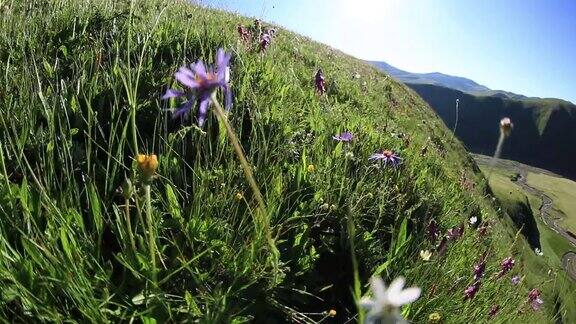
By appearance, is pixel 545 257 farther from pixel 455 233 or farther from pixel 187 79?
pixel 187 79

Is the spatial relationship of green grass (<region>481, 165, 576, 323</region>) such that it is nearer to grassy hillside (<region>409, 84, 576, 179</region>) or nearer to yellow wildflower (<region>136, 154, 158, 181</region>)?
yellow wildflower (<region>136, 154, 158, 181</region>)

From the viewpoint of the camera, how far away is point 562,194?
119938 millimetres

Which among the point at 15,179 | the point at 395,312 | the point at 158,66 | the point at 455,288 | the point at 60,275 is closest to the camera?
the point at 395,312

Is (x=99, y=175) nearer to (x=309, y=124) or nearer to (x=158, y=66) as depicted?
(x=158, y=66)

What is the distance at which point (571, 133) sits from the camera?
604 feet

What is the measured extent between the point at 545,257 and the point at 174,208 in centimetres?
1054

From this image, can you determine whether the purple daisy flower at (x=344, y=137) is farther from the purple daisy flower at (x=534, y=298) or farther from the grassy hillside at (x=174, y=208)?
the purple daisy flower at (x=534, y=298)

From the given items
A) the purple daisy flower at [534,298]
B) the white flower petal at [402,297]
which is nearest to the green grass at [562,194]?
the purple daisy flower at [534,298]

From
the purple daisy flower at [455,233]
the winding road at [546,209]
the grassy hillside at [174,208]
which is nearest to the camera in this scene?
the grassy hillside at [174,208]

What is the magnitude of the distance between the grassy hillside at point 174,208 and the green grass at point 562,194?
3978 inches

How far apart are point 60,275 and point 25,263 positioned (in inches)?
5.2

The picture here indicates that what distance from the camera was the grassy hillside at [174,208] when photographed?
5.70ft

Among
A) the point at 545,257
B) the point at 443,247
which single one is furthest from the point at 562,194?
the point at 443,247

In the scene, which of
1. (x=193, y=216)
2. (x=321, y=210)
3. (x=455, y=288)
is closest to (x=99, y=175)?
(x=193, y=216)
